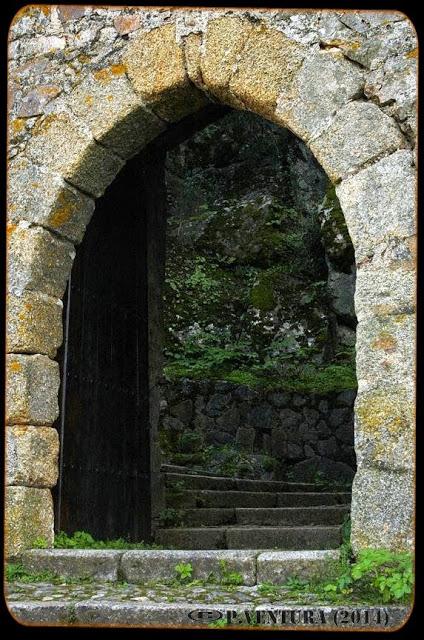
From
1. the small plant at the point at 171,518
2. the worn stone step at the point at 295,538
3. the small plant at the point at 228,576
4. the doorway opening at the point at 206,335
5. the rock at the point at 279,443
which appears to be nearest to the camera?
the small plant at the point at 228,576

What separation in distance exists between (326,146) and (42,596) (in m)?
2.31

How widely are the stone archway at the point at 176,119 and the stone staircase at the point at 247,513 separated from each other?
5.70 feet

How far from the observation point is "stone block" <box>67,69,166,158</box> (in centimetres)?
451

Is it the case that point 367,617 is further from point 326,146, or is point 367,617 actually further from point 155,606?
point 326,146

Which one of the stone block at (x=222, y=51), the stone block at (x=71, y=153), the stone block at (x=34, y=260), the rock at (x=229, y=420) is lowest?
the rock at (x=229, y=420)

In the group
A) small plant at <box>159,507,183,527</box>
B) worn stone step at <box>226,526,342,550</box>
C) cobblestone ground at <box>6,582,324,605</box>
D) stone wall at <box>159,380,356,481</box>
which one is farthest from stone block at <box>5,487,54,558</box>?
stone wall at <box>159,380,356,481</box>

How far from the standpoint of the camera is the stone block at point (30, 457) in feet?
14.5

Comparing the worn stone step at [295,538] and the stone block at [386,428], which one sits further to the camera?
the worn stone step at [295,538]

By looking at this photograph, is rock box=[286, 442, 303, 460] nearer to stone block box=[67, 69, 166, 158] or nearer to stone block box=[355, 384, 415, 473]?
stone block box=[67, 69, 166, 158]

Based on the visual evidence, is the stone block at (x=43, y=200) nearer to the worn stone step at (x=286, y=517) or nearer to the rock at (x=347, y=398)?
the worn stone step at (x=286, y=517)

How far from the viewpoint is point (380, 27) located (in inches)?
159

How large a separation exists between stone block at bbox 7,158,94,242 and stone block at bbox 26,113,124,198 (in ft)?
0.16

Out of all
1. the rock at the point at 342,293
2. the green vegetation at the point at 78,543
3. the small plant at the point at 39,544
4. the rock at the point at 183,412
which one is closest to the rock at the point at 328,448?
Answer: the rock at the point at 183,412

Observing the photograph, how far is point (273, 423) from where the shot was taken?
30.7ft
